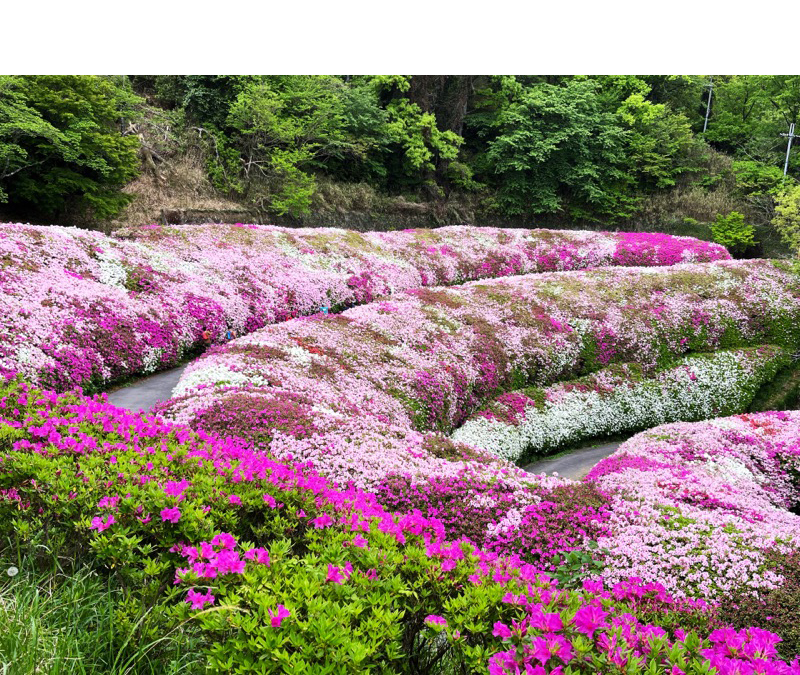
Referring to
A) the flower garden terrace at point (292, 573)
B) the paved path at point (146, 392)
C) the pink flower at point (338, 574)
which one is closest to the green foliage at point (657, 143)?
the paved path at point (146, 392)

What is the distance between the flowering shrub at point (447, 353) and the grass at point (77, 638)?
4.12m

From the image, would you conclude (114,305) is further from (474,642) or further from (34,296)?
(474,642)

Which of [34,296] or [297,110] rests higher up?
[297,110]

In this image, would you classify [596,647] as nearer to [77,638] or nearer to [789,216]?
[77,638]

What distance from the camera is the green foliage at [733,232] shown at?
28.9m

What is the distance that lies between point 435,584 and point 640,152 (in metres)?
31.8

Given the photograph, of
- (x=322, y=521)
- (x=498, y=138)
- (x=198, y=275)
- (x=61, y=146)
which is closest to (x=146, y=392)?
(x=198, y=275)

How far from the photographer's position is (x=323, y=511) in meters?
4.10

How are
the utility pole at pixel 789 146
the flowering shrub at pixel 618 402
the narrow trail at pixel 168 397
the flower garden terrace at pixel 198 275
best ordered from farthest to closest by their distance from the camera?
the utility pole at pixel 789 146 < the flowering shrub at pixel 618 402 < the flower garden terrace at pixel 198 275 < the narrow trail at pixel 168 397

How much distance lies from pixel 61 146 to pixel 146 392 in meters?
8.83

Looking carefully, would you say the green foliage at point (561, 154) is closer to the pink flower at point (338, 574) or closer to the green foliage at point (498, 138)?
the green foliage at point (498, 138)

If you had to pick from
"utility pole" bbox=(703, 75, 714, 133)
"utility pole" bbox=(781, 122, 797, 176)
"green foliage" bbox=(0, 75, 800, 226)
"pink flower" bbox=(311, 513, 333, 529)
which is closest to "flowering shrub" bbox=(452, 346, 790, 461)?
"pink flower" bbox=(311, 513, 333, 529)

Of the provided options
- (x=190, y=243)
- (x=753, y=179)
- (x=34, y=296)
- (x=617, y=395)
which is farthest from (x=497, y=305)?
(x=753, y=179)

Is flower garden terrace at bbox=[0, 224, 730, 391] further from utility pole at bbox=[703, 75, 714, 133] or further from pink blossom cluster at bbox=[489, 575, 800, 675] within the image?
pink blossom cluster at bbox=[489, 575, 800, 675]
